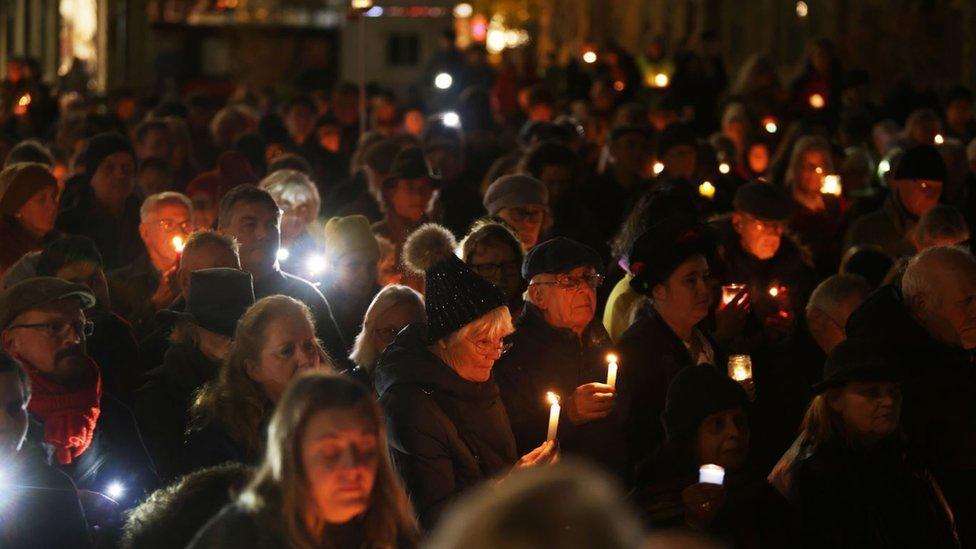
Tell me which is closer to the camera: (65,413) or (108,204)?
(65,413)

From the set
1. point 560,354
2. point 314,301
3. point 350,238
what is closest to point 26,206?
point 350,238

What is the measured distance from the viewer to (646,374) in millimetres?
7688

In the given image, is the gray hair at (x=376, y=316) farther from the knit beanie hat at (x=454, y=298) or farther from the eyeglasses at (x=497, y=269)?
the knit beanie hat at (x=454, y=298)

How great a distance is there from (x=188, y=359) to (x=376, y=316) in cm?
96

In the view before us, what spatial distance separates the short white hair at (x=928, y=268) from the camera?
7723mm

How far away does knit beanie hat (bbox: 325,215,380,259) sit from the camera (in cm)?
952

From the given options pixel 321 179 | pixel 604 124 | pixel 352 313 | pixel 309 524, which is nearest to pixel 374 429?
pixel 309 524

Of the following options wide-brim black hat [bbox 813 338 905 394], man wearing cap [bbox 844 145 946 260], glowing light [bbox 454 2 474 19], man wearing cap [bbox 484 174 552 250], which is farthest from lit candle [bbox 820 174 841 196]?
glowing light [bbox 454 2 474 19]

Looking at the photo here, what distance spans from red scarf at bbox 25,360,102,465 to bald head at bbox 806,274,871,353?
3475 millimetres

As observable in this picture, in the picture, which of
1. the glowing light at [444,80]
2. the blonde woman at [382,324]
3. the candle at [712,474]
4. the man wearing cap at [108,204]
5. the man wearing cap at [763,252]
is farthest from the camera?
the glowing light at [444,80]

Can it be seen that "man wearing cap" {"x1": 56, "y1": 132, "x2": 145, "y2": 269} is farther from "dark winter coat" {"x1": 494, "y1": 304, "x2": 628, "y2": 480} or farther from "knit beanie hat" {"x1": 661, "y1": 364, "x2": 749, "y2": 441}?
"knit beanie hat" {"x1": 661, "y1": 364, "x2": 749, "y2": 441}

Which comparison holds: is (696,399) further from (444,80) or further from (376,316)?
(444,80)

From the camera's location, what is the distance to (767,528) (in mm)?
6340

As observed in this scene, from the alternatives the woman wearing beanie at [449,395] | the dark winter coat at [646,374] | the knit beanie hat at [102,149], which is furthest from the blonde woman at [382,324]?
the knit beanie hat at [102,149]
